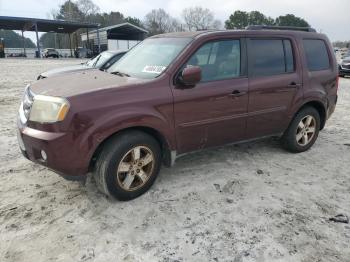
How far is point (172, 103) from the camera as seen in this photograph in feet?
12.0

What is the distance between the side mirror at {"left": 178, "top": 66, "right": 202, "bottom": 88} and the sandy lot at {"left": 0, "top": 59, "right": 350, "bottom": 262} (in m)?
1.27

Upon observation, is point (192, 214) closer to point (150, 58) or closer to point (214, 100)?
point (214, 100)

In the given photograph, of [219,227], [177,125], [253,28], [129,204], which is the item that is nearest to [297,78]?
[253,28]

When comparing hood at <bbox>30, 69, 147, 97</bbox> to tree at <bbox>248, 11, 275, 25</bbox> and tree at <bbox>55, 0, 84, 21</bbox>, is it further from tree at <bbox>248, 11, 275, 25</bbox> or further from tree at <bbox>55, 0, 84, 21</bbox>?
tree at <bbox>55, 0, 84, 21</bbox>

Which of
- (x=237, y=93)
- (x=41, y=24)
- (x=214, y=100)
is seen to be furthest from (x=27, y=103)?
(x=41, y=24)

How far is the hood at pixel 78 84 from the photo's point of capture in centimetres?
333

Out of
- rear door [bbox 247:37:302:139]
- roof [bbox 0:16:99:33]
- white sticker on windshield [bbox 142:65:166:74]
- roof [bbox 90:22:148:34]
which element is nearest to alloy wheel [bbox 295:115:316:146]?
rear door [bbox 247:37:302:139]

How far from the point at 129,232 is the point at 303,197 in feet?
6.66

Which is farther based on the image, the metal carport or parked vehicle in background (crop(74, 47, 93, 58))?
parked vehicle in background (crop(74, 47, 93, 58))

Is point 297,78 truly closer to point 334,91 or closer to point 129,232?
point 334,91

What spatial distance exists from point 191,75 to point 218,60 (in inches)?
26.9

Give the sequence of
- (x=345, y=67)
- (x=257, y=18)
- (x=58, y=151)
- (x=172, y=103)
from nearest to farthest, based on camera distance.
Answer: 1. (x=58, y=151)
2. (x=172, y=103)
3. (x=345, y=67)
4. (x=257, y=18)

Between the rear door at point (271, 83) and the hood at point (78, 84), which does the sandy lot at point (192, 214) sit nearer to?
the rear door at point (271, 83)

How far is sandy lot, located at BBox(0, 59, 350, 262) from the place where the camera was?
2836 mm
